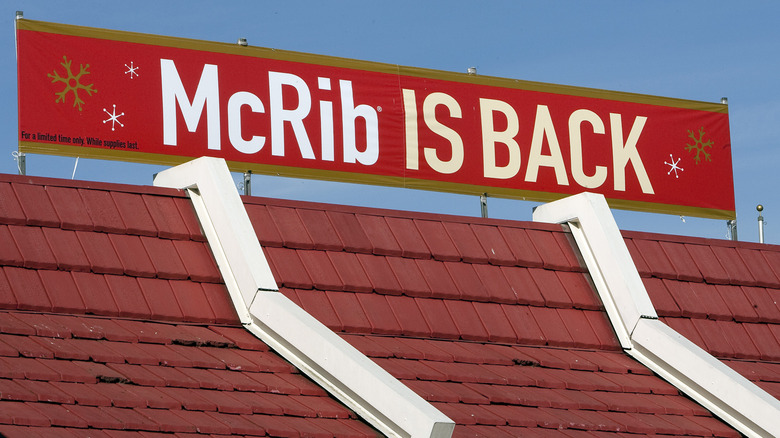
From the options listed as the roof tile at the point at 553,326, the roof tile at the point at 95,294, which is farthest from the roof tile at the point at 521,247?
the roof tile at the point at 95,294

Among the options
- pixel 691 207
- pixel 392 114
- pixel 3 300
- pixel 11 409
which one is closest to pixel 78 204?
pixel 3 300

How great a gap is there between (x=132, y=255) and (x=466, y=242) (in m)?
3.45

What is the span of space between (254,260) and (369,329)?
122cm

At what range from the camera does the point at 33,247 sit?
10312 millimetres

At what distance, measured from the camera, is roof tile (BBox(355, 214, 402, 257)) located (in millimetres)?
11914

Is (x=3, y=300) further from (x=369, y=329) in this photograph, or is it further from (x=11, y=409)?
(x=369, y=329)

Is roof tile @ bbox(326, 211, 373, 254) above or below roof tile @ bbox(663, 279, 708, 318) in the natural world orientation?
below

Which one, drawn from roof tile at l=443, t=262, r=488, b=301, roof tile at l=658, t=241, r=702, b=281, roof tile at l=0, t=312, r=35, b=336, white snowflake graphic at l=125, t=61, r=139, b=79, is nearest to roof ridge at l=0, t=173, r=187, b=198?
roof tile at l=0, t=312, r=35, b=336

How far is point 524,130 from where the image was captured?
14938mm

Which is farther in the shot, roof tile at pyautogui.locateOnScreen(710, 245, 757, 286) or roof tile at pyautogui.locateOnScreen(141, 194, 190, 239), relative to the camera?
roof tile at pyautogui.locateOnScreen(710, 245, 757, 286)

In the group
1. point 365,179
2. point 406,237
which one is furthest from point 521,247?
point 365,179

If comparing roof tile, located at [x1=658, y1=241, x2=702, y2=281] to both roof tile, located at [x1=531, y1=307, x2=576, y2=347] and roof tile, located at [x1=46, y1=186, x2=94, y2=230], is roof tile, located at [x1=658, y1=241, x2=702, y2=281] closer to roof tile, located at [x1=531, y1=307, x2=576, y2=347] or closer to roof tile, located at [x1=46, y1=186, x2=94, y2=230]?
roof tile, located at [x1=531, y1=307, x2=576, y2=347]

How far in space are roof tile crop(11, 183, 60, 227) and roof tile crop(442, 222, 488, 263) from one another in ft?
12.8

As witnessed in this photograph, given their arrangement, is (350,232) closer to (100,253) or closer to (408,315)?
(408,315)
